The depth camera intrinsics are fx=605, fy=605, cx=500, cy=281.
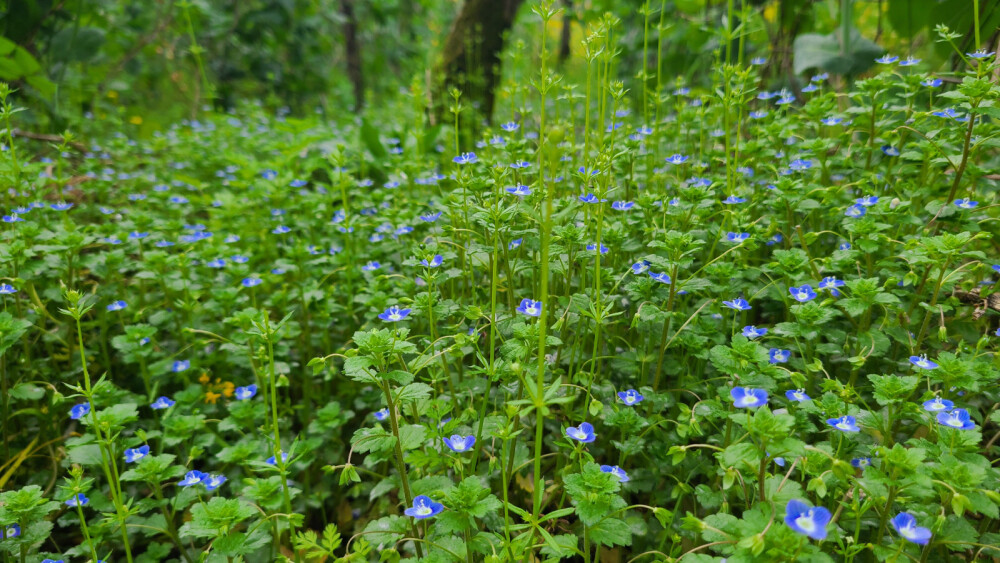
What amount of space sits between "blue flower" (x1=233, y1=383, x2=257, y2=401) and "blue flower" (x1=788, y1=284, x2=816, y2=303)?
1705mm

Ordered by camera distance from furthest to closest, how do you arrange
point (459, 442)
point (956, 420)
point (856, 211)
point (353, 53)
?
point (353, 53)
point (856, 211)
point (459, 442)
point (956, 420)

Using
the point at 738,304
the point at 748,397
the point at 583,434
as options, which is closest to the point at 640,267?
the point at 738,304

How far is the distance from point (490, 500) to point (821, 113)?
1851 mm

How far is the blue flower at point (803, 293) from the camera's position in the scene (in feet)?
5.49

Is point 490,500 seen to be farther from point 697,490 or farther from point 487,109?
point 487,109

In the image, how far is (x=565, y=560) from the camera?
64.3 inches

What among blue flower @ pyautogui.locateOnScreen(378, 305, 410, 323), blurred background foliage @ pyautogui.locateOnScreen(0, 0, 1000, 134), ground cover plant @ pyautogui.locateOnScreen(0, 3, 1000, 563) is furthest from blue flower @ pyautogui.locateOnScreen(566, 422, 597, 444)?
blurred background foliage @ pyautogui.locateOnScreen(0, 0, 1000, 134)

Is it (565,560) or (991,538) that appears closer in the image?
(991,538)

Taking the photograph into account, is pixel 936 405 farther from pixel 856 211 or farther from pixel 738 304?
pixel 856 211

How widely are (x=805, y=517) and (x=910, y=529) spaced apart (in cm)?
26

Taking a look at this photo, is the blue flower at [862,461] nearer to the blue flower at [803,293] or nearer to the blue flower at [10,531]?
the blue flower at [803,293]

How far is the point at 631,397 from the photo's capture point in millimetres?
1586

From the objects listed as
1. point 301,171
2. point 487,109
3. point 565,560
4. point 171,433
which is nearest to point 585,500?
point 565,560

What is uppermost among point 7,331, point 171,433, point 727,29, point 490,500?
point 727,29
